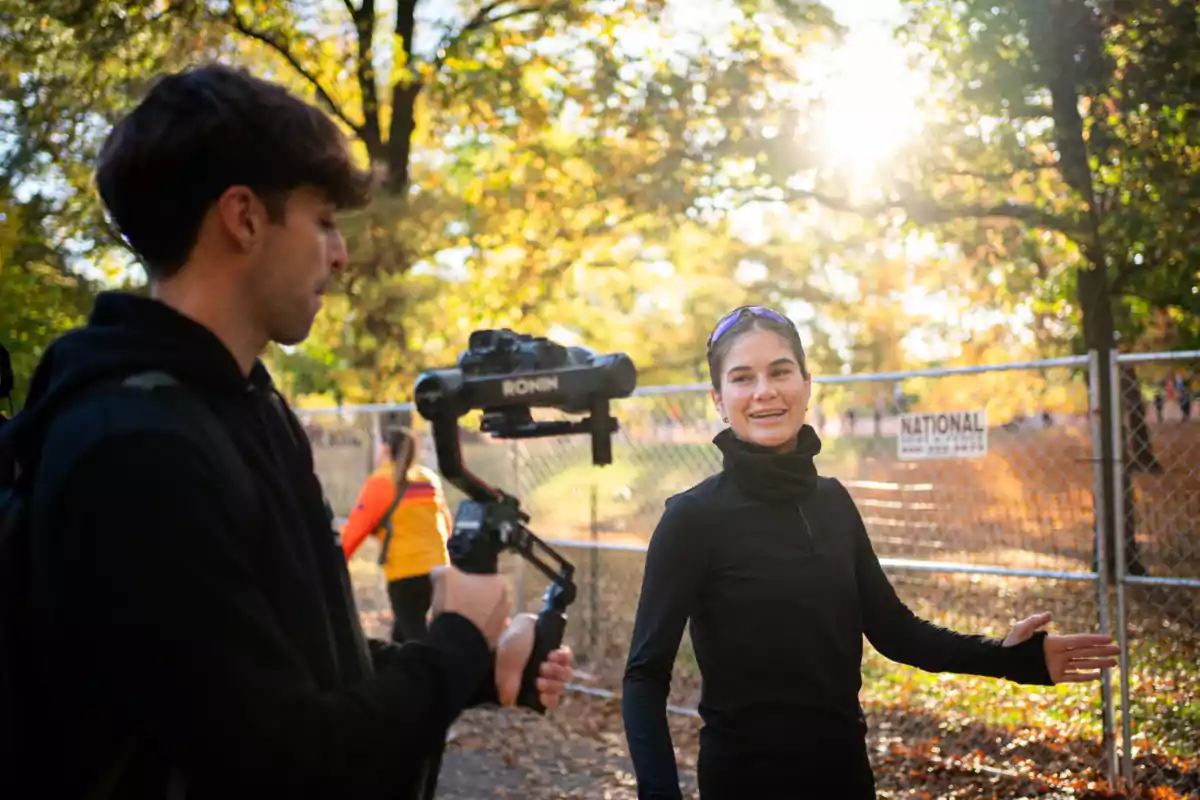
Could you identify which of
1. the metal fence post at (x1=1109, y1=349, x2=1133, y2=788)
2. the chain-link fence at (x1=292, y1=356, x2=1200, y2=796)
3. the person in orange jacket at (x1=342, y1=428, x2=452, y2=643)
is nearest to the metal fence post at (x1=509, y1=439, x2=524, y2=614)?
the chain-link fence at (x1=292, y1=356, x2=1200, y2=796)

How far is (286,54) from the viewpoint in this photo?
15.3 metres

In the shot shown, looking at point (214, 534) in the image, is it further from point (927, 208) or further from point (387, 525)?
point (927, 208)

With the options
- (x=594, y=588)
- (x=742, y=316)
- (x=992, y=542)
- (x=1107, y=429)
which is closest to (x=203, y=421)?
(x=742, y=316)

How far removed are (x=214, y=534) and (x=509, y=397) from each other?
795mm

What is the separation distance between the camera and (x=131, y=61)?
43.8 ft

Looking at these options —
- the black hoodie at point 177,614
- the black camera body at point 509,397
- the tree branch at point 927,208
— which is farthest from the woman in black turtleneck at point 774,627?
the tree branch at point 927,208

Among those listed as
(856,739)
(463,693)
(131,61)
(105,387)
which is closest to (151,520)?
(105,387)

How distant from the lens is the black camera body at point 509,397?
6.64ft

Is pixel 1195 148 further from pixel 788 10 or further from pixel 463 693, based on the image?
pixel 463 693

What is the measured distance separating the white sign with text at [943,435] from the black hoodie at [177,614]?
497 cm

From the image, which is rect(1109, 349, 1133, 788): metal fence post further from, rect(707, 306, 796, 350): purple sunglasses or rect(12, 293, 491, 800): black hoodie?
rect(12, 293, 491, 800): black hoodie

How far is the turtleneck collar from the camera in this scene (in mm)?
2961

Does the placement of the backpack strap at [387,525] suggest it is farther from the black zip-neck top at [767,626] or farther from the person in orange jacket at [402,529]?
the black zip-neck top at [767,626]

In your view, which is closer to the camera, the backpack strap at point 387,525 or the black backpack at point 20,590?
the black backpack at point 20,590
